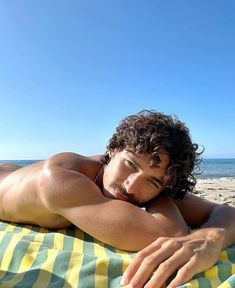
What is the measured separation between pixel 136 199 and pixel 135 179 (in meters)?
0.15

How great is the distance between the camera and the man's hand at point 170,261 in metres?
1.63

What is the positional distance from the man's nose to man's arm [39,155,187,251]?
25 centimetres

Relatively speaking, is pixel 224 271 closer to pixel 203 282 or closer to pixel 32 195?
pixel 203 282

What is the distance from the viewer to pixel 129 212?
82.4 inches

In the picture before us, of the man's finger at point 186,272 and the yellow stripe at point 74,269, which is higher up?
the man's finger at point 186,272

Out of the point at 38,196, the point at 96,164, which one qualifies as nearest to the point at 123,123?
the point at 96,164

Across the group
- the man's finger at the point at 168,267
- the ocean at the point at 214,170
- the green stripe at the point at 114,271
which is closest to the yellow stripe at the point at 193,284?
the man's finger at the point at 168,267

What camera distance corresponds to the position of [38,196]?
2508mm

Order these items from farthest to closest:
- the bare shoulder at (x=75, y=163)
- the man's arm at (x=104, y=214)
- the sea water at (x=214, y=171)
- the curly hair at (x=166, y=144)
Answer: the sea water at (x=214, y=171) < the curly hair at (x=166, y=144) < the bare shoulder at (x=75, y=163) < the man's arm at (x=104, y=214)

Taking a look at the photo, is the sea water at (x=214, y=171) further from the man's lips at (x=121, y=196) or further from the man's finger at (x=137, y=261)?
the man's finger at (x=137, y=261)

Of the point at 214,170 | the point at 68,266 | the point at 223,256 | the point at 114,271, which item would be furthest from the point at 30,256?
the point at 214,170

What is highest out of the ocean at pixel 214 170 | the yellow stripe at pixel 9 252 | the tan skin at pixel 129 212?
the tan skin at pixel 129 212

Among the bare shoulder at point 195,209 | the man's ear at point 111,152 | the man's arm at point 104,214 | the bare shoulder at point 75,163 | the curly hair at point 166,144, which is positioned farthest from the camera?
the man's ear at point 111,152

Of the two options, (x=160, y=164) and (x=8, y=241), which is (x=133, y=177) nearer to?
(x=160, y=164)
